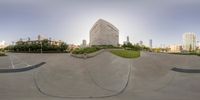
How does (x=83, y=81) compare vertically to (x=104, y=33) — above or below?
below

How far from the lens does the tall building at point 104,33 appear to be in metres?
56.8

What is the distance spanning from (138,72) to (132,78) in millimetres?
1977

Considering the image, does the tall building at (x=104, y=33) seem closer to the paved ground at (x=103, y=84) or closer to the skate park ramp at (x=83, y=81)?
the skate park ramp at (x=83, y=81)

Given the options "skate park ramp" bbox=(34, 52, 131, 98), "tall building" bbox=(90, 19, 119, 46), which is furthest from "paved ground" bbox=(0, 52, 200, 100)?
"tall building" bbox=(90, 19, 119, 46)

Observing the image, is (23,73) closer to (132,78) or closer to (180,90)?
(132,78)

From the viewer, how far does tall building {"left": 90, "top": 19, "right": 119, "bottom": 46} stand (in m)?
56.8

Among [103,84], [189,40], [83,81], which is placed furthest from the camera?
[189,40]

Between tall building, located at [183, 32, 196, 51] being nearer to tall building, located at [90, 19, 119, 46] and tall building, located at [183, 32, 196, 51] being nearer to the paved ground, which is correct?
tall building, located at [90, 19, 119, 46]

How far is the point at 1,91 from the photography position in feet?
41.9

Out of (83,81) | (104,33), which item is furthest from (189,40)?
(83,81)

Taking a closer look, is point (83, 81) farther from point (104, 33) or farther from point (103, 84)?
point (104, 33)

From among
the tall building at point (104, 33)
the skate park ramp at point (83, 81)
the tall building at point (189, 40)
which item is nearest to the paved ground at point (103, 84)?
the skate park ramp at point (83, 81)

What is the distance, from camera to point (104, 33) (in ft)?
Result: 189

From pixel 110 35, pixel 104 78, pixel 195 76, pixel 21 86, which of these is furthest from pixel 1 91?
pixel 110 35
